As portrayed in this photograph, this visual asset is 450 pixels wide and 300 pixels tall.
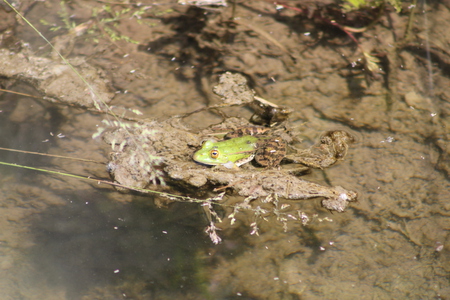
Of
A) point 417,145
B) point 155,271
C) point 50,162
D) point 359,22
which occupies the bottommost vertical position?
point 155,271

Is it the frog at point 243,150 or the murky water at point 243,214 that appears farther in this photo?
the frog at point 243,150

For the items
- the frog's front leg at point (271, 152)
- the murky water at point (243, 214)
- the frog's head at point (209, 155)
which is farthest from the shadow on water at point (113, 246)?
the frog's front leg at point (271, 152)

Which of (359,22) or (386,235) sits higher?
(359,22)

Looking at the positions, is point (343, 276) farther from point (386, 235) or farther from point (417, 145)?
point (417, 145)

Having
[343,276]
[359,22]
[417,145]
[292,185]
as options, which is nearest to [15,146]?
[292,185]

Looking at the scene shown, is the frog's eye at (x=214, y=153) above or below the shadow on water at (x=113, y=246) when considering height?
above

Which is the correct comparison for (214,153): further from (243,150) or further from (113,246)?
(113,246)

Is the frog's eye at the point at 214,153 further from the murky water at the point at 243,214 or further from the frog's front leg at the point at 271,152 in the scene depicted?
the murky water at the point at 243,214

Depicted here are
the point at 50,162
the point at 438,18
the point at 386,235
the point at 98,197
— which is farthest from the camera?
the point at 438,18
